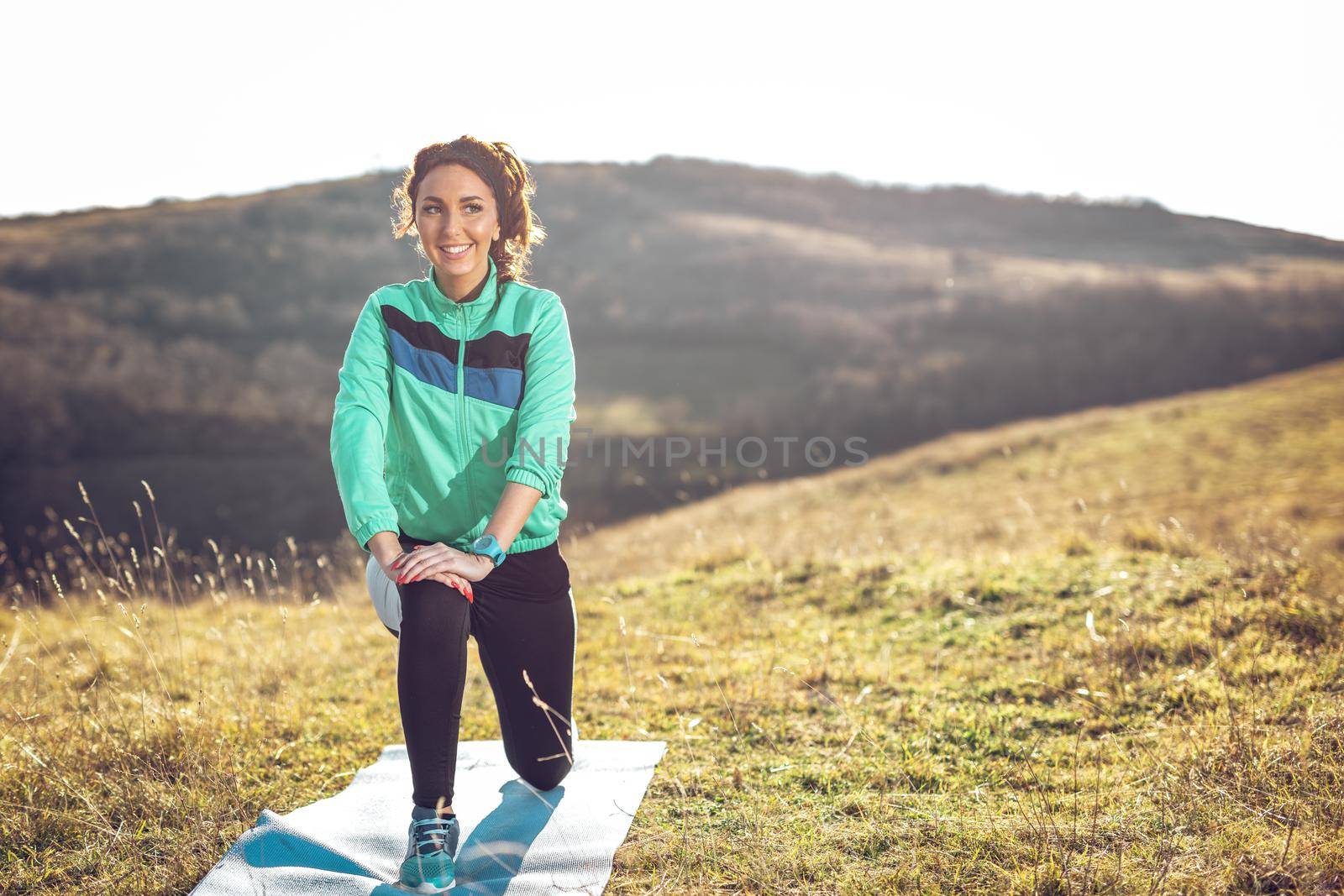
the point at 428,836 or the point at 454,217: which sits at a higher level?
the point at 454,217

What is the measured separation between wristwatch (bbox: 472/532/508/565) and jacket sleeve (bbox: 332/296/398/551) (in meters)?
0.28

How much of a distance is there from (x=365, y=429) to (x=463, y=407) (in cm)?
35

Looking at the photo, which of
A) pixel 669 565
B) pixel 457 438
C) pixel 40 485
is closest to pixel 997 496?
pixel 669 565

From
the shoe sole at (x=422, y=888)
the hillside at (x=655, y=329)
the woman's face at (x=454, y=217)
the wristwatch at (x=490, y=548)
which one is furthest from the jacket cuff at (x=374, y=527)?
the hillside at (x=655, y=329)

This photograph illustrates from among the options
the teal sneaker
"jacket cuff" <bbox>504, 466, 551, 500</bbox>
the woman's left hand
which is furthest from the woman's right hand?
the teal sneaker

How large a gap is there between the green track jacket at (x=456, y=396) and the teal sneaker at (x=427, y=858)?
3.05 ft

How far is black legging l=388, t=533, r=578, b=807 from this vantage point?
2660mm

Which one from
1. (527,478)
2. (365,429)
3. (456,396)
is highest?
(456,396)

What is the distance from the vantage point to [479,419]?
307 cm

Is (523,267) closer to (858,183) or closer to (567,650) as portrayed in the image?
(567,650)

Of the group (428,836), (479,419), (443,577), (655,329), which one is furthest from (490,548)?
(655,329)

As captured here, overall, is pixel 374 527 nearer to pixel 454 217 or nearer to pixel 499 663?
pixel 499 663

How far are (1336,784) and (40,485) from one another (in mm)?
22611

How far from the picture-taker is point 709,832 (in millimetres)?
3021
